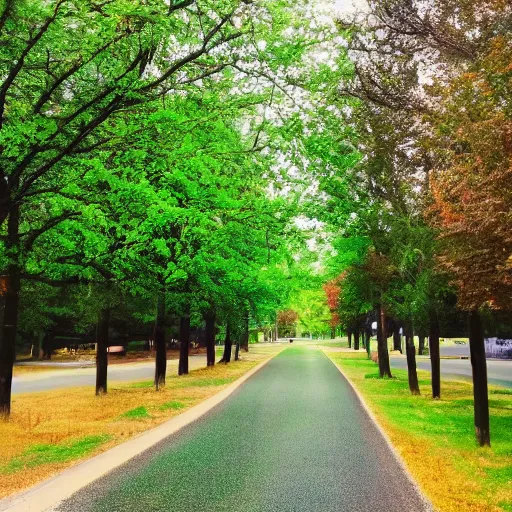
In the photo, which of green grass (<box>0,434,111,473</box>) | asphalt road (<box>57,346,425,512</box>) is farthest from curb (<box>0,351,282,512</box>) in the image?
green grass (<box>0,434,111,473</box>)

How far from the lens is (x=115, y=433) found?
10.0 meters

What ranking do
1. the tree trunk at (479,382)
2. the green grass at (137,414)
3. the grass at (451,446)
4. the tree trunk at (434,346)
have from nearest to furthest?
the grass at (451,446), the tree trunk at (479,382), the green grass at (137,414), the tree trunk at (434,346)

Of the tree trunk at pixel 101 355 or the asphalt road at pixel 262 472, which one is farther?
the tree trunk at pixel 101 355

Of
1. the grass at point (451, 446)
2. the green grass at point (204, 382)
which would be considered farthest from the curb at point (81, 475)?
the green grass at point (204, 382)

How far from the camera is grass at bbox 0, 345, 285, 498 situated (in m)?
7.61

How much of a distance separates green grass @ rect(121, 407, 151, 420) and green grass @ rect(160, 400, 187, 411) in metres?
0.73

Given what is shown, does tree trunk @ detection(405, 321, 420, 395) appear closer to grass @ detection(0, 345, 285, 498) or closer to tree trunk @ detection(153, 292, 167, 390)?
grass @ detection(0, 345, 285, 498)

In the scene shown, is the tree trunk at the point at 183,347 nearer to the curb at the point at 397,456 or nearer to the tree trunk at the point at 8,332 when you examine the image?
the curb at the point at 397,456

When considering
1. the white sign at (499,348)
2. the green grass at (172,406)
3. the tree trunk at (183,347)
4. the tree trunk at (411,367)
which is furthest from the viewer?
the white sign at (499,348)

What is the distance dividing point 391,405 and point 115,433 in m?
7.91

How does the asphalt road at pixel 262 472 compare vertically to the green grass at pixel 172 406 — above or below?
above

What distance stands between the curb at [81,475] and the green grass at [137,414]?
87 centimetres

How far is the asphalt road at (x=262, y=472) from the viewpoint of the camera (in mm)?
5844

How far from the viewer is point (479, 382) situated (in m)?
9.94
